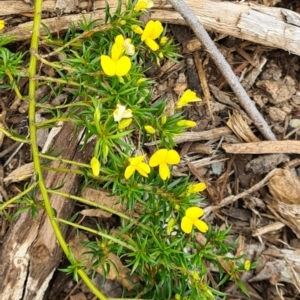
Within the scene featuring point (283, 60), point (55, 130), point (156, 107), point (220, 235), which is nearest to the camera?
point (156, 107)

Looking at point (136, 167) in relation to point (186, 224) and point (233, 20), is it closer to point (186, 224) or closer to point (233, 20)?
point (186, 224)

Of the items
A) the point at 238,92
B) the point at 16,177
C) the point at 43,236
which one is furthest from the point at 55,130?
the point at 238,92

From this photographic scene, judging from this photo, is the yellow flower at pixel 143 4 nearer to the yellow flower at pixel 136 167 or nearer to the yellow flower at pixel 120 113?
the yellow flower at pixel 120 113

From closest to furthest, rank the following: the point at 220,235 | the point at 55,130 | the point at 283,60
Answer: the point at 220,235, the point at 55,130, the point at 283,60

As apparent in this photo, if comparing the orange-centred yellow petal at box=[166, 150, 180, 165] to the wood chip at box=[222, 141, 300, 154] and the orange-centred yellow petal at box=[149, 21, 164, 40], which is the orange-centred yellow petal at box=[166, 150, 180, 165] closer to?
the orange-centred yellow petal at box=[149, 21, 164, 40]

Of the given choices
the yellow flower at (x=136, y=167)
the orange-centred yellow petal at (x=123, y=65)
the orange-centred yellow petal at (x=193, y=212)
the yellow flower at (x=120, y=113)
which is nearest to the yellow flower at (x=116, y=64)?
the orange-centred yellow petal at (x=123, y=65)

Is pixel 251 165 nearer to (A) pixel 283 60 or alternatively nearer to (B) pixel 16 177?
(A) pixel 283 60
